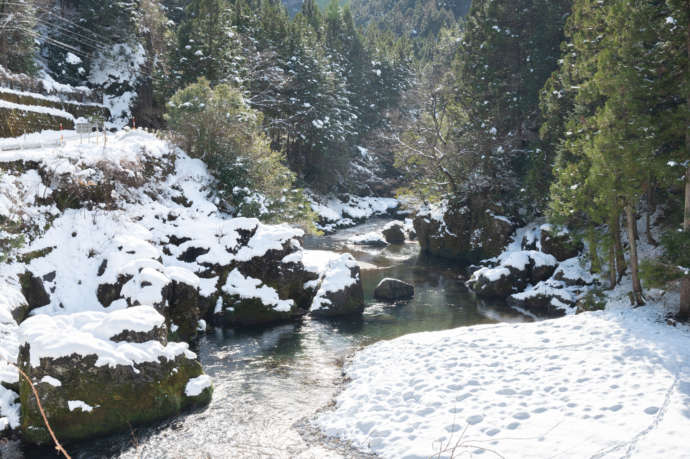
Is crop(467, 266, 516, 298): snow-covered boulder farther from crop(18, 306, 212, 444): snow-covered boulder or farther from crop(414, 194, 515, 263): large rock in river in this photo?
crop(18, 306, 212, 444): snow-covered boulder

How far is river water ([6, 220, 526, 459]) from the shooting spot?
28.6ft

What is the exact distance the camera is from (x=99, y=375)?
9375mm

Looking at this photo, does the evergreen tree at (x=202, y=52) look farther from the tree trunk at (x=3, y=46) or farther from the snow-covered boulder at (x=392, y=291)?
the snow-covered boulder at (x=392, y=291)

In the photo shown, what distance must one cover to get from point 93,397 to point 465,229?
2569cm

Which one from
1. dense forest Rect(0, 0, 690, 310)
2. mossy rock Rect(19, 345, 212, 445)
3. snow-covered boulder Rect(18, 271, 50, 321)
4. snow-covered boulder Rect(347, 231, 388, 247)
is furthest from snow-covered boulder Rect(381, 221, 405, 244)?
mossy rock Rect(19, 345, 212, 445)

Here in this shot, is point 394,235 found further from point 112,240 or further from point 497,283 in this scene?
point 112,240

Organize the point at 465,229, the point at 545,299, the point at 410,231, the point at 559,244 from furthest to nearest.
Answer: the point at 410,231 < the point at 465,229 < the point at 559,244 < the point at 545,299

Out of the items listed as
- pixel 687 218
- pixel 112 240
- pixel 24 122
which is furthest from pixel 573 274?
pixel 24 122

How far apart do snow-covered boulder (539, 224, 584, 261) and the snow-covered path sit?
29.0ft

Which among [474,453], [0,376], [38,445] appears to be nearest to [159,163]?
[0,376]

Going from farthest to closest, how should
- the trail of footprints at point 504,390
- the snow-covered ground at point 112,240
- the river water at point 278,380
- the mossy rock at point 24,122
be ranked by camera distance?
the mossy rock at point 24,122
the snow-covered ground at point 112,240
the river water at point 278,380
the trail of footprints at point 504,390

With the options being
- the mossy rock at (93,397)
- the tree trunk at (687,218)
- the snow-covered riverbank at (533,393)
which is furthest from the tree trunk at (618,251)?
the mossy rock at (93,397)

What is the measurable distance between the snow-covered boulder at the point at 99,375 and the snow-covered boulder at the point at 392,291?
1139 centimetres

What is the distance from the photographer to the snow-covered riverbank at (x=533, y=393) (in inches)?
283
